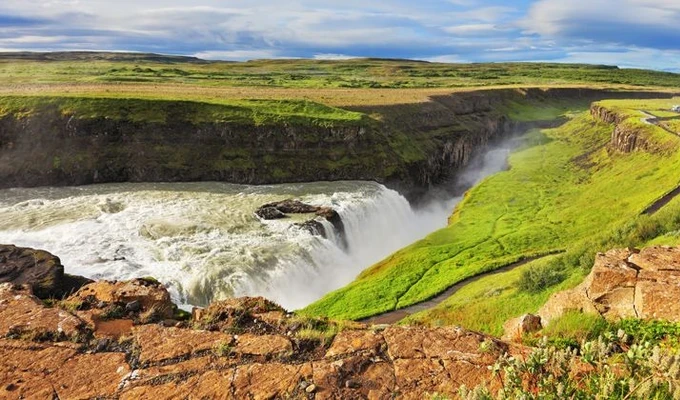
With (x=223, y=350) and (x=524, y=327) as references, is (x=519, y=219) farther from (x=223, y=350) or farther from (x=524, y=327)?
(x=223, y=350)

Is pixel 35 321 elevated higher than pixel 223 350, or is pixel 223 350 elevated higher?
pixel 223 350

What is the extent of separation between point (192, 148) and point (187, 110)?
20.5 feet

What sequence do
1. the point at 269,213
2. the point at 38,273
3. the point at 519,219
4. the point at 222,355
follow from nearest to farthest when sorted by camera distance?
the point at 222,355, the point at 38,273, the point at 269,213, the point at 519,219

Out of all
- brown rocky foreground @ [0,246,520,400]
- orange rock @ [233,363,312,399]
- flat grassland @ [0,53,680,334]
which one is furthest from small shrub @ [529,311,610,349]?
flat grassland @ [0,53,680,334]

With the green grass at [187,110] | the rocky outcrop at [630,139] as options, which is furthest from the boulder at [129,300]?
the rocky outcrop at [630,139]

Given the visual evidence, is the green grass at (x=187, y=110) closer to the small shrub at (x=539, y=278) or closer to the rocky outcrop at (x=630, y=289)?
the small shrub at (x=539, y=278)

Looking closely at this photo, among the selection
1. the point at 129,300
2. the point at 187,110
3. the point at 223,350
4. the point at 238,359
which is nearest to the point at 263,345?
the point at 238,359

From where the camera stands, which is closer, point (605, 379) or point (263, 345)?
point (605, 379)

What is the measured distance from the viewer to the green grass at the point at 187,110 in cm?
5866

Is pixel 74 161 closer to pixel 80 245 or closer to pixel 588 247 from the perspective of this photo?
pixel 80 245

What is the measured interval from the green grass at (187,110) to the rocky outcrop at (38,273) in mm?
38397

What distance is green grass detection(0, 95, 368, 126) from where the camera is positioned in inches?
2309

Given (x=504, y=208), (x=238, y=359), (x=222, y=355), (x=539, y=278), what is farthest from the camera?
(x=504, y=208)

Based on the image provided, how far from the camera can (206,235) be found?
40.9 metres
